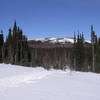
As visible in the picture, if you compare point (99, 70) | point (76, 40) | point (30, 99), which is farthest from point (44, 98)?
point (76, 40)

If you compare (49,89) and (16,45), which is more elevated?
(16,45)

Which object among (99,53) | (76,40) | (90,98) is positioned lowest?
(90,98)

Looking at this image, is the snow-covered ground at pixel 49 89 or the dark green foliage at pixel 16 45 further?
the dark green foliage at pixel 16 45

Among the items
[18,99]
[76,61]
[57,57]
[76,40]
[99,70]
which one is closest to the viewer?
[18,99]

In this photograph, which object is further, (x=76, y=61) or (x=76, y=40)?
(x=76, y=40)

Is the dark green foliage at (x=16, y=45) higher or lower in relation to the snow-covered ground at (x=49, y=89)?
higher

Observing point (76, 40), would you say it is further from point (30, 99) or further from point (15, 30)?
point (30, 99)

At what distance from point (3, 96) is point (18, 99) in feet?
2.15

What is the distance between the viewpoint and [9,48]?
153 ft

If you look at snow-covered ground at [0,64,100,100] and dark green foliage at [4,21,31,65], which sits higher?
dark green foliage at [4,21,31,65]

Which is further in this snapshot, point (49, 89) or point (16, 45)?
point (16, 45)

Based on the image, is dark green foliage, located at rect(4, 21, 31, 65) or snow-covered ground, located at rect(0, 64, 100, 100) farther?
dark green foliage, located at rect(4, 21, 31, 65)

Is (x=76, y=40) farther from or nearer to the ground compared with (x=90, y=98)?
farther from the ground

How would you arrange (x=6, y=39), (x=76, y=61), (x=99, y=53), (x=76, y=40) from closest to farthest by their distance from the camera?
(x=99, y=53) → (x=76, y=61) → (x=76, y=40) → (x=6, y=39)
